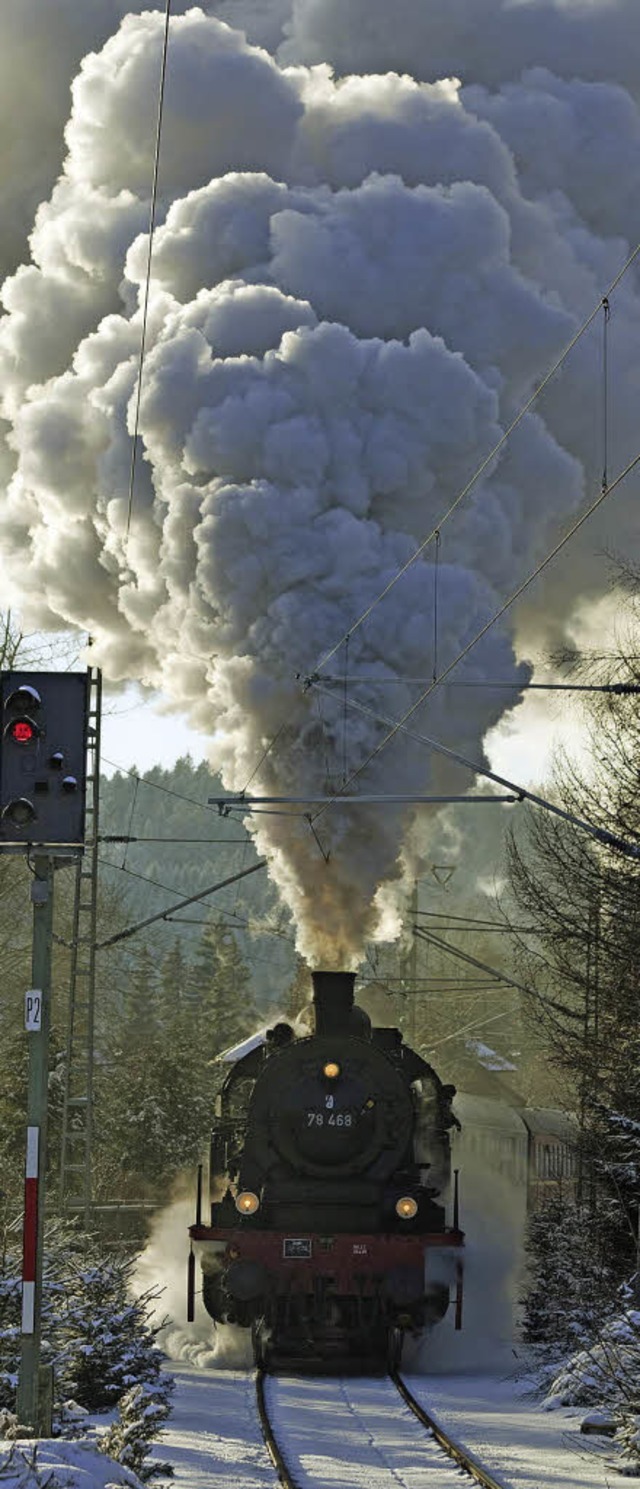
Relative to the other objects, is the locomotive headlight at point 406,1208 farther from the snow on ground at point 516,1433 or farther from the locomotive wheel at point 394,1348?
the snow on ground at point 516,1433

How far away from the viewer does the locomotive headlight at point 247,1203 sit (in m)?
18.2

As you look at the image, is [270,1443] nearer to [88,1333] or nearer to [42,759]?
[88,1333]

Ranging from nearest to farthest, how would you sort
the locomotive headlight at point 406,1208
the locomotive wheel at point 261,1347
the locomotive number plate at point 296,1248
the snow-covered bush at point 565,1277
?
the snow-covered bush at point 565,1277 < the locomotive number plate at point 296,1248 < the locomotive wheel at point 261,1347 < the locomotive headlight at point 406,1208

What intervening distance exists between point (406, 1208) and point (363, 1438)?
15.2 feet

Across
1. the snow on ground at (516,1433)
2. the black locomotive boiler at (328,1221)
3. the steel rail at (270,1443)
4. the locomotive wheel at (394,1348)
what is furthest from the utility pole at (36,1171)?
the locomotive wheel at (394,1348)

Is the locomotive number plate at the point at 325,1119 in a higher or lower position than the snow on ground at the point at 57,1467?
higher

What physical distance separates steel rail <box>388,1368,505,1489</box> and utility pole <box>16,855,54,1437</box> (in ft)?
9.73

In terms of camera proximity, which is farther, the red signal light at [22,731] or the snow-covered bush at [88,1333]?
the snow-covered bush at [88,1333]

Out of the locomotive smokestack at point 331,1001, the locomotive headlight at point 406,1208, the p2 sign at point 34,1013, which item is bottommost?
the locomotive headlight at point 406,1208

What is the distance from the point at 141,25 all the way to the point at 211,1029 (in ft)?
170

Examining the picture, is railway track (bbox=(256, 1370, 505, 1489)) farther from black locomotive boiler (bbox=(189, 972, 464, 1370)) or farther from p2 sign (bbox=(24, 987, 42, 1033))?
p2 sign (bbox=(24, 987, 42, 1033))

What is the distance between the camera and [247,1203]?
18188 mm

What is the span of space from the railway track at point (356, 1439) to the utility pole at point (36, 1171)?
1.97 meters

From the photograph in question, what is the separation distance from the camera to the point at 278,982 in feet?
570
